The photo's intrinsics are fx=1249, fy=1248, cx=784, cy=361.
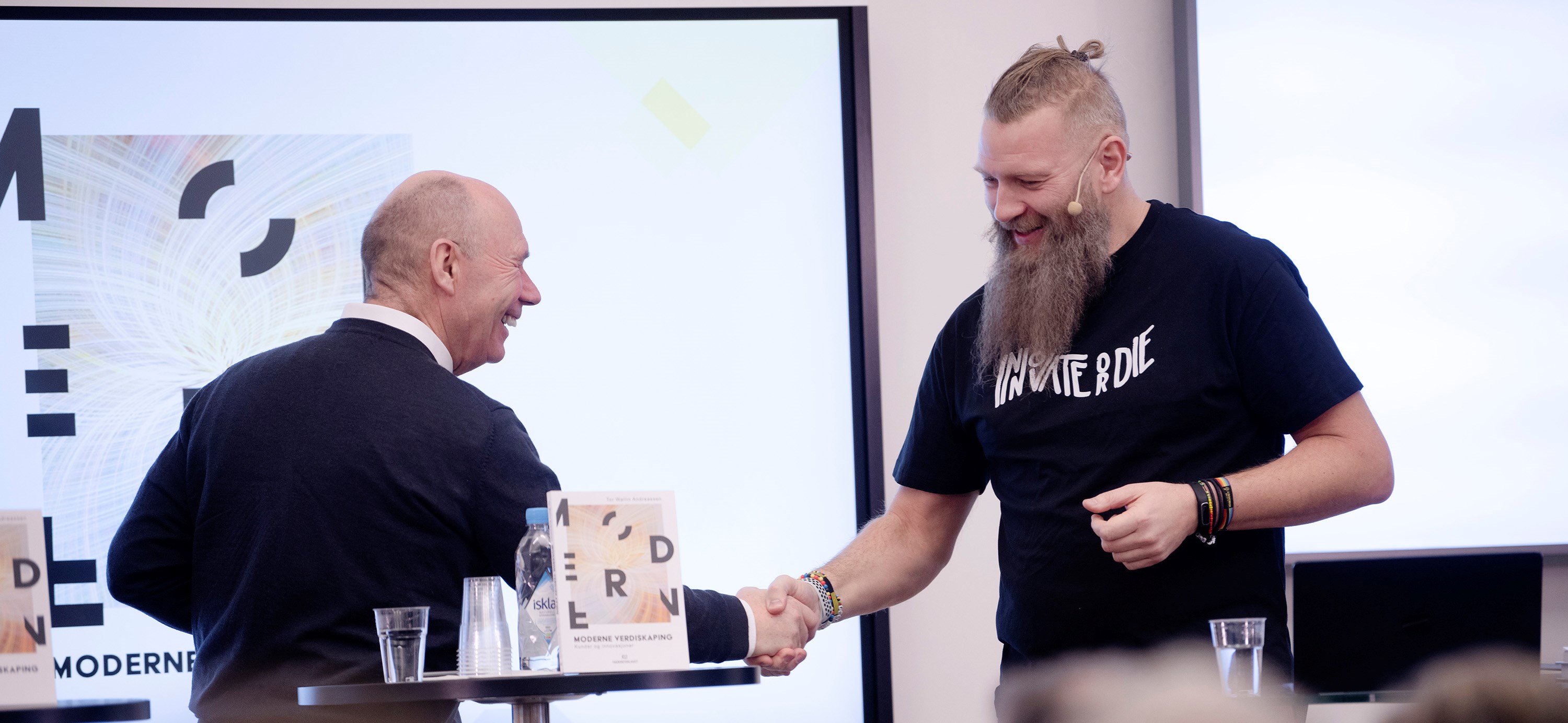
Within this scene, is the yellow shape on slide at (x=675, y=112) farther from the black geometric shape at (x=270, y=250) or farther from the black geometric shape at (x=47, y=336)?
the black geometric shape at (x=47, y=336)

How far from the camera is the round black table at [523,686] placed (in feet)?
4.32

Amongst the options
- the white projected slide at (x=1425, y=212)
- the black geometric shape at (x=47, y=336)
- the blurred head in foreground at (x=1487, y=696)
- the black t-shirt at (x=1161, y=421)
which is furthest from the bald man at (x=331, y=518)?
the white projected slide at (x=1425, y=212)

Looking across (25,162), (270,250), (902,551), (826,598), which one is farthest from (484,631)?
(25,162)

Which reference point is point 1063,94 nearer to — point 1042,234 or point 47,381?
point 1042,234

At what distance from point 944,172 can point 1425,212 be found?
1.24 m

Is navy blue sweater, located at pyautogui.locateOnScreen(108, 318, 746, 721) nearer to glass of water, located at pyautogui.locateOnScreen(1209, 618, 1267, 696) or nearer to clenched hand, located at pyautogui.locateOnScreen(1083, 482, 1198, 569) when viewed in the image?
clenched hand, located at pyautogui.locateOnScreen(1083, 482, 1198, 569)

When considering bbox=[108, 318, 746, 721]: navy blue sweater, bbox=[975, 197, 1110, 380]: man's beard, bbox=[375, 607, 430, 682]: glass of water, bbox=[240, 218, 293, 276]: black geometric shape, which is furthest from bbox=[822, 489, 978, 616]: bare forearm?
bbox=[240, 218, 293, 276]: black geometric shape

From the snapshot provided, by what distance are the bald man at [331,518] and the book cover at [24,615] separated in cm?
28

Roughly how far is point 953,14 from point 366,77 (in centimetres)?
156

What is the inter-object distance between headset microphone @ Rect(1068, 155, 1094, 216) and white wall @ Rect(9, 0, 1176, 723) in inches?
45.8

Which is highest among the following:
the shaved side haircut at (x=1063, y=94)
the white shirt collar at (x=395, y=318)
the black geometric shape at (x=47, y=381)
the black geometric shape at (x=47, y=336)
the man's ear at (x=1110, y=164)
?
the shaved side haircut at (x=1063, y=94)

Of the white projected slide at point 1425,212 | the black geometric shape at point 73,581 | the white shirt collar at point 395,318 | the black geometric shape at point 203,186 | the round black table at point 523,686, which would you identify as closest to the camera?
the round black table at point 523,686

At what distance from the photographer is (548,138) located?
3.21m

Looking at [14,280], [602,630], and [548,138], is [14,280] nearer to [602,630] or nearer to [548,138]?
[548,138]
